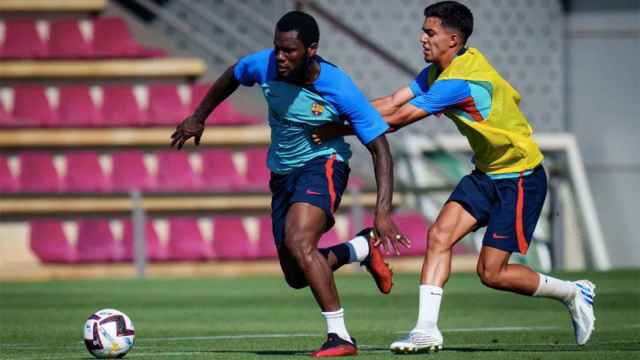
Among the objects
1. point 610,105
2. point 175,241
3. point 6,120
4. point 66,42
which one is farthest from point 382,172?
point 610,105

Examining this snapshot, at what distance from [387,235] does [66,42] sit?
1552 cm

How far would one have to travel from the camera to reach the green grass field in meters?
9.06

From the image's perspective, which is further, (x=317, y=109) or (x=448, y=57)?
(x=448, y=57)

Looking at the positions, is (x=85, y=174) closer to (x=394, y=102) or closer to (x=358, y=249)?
(x=358, y=249)

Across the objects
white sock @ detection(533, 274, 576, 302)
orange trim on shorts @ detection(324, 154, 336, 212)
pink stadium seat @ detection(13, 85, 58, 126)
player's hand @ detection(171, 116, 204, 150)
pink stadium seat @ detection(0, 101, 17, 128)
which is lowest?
white sock @ detection(533, 274, 576, 302)

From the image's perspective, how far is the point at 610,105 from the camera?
24.8m

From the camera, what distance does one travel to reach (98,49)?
897 inches

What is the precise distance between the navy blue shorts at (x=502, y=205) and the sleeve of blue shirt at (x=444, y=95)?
1.76ft

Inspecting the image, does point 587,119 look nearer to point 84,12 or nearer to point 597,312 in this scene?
point 84,12

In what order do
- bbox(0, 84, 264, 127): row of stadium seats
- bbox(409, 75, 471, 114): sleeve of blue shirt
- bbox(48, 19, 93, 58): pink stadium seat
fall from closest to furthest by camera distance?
bbox(409, 75, 471, 114): sleeve of blue shirt → bbox(0, 84, 264, 127): row of stadium seats → bbox(48, 19, 93, 58): pink stadium seat

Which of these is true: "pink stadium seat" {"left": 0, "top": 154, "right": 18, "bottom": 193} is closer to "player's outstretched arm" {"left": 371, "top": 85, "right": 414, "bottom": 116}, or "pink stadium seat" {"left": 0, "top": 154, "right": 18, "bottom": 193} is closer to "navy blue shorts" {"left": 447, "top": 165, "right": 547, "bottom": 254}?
"player's outstretched arm" {"left": 371, "top": 85, "right": 414, "bottom": 116}

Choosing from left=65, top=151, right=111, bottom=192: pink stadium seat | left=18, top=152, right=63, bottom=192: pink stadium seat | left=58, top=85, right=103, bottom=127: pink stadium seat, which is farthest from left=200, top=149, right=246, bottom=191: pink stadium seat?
left=18, top=152, right=63, bottom=192: pink stadium seat

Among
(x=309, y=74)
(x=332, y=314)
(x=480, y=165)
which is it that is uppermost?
(x=309, y=74)

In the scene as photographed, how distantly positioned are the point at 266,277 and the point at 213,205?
232cm
